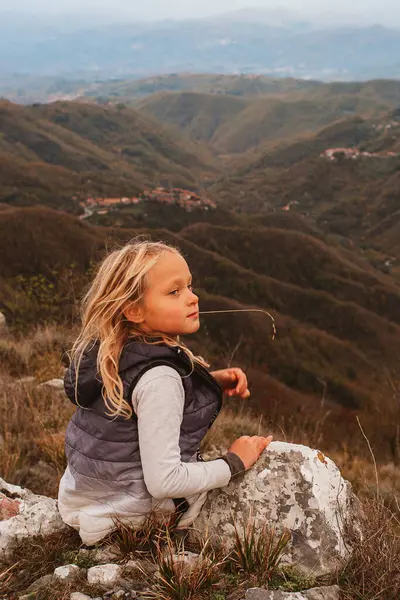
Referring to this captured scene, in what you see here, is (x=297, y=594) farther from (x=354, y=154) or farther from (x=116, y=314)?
(x=354, y=154)

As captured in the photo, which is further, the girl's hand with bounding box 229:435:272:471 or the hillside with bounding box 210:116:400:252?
the hillside with bounding box 210:116:400:252

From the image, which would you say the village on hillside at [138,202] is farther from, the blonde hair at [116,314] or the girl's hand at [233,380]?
the blonde hair at [116,314]

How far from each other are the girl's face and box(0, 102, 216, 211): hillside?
7346 cm

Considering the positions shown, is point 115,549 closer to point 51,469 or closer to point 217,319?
point 51,469

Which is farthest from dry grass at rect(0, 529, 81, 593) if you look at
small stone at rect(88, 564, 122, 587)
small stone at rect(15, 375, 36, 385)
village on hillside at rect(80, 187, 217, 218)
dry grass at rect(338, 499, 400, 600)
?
village on hillside at rect(80, 187, 217, 218)

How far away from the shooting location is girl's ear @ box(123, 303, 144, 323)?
1.95m

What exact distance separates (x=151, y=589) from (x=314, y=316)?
39.3 meters

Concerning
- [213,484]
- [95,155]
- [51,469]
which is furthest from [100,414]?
[95,155]

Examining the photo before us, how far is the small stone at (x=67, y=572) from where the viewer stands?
6.10 feet

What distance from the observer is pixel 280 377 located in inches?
1001

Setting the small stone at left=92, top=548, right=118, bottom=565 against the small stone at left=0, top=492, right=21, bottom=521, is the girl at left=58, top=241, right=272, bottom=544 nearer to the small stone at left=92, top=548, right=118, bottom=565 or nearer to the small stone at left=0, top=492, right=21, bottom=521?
the small stone at left=92, top=548, right=118, bottom=565

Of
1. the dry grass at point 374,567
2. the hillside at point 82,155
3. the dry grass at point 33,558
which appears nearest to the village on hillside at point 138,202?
the hillside at point 82,155

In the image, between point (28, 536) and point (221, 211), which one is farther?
point (221, 211)

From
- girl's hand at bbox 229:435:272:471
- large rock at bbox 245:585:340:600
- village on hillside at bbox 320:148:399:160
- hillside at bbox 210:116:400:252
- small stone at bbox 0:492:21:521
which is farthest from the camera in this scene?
village on hillside at bbox 320:148:399:160
